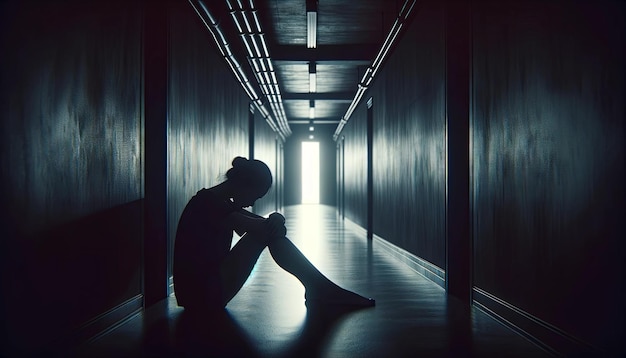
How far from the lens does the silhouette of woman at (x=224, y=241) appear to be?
343cm

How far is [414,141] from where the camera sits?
6.09 meters

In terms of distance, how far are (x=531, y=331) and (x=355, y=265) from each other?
11.1 ft

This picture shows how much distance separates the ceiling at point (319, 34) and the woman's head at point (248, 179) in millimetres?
2545

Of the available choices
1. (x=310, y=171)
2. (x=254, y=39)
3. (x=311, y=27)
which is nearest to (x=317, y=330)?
(x=254, y=39)

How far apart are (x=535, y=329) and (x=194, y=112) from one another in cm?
395

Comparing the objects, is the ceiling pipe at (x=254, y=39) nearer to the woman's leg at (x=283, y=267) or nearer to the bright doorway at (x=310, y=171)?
the woman's leg at (x=283, y=267)

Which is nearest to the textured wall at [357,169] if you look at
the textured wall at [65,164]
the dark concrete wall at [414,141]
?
the dark concrete wall at [414,141]

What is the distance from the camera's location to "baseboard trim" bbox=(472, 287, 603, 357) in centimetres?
248

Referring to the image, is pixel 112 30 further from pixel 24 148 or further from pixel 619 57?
pixel 619 57

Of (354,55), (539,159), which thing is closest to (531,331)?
(539,159)

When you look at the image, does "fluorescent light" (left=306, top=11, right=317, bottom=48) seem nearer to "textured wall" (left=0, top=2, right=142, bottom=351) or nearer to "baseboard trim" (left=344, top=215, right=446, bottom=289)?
"baseboard trim" (left=344, top=215, right=446, bottom=289)

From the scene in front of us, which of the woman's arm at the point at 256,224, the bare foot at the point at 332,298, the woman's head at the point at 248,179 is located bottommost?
the bare foot at the point at 332,298

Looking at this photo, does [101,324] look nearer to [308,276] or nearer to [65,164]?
[65,164]

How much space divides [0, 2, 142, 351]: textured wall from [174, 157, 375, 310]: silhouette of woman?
480 millimetres
